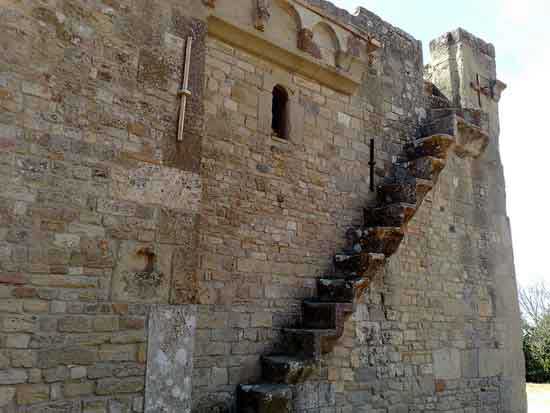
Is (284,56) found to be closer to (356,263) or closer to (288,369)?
(356,263)

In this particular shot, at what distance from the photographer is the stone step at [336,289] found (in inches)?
234

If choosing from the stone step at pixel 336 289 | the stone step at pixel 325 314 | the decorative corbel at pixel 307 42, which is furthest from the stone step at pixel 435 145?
the stone step at pixel 325 314

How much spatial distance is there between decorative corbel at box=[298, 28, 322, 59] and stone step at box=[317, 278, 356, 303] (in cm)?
292

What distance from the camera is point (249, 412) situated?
506 centimetres

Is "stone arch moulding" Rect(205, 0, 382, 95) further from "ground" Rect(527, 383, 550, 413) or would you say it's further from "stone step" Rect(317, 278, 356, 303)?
"ground" Rect(527, 383, 550, 413)

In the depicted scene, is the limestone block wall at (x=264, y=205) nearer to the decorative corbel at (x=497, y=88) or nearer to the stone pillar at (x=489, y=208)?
the stone pillar at (x=489, y=208)

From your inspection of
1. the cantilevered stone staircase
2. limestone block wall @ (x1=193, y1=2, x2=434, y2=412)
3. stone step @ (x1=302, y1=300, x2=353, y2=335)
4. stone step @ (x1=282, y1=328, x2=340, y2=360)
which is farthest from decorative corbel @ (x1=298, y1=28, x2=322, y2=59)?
stone step @ (x1=282, y1=328, x2=340, y2=360)

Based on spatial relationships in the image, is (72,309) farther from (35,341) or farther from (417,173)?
(417,173)

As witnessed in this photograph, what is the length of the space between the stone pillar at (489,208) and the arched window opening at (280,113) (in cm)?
347

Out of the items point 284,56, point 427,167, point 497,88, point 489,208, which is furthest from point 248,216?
point 497,88

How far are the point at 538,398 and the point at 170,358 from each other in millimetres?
14453

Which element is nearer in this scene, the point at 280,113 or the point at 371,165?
the point at 280,113

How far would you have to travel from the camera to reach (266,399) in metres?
4.94

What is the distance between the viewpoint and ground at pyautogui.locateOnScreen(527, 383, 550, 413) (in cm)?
1311
